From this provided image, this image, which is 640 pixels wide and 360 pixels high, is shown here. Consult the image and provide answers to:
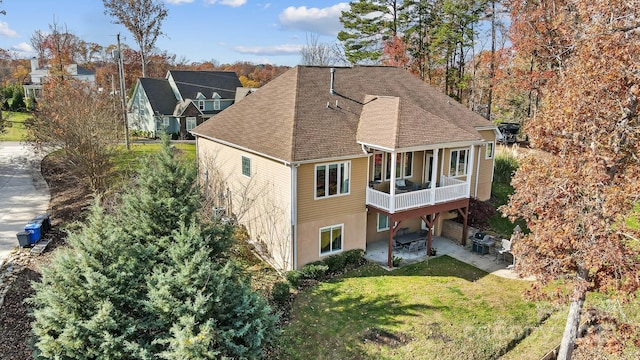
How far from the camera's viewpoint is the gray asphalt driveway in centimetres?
1802

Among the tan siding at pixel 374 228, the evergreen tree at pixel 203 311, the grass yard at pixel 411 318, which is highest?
the evergreen tree at pixel 203 311

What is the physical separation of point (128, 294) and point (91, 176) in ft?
→ 42.9

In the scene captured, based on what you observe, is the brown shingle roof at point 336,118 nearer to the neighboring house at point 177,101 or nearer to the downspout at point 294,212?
the downspout at point 294,212

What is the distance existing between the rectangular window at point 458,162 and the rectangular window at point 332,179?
6.58m

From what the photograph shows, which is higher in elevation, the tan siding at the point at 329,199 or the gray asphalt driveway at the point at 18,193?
the tan siding at the point at 329,199

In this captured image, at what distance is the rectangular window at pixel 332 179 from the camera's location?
16.7m

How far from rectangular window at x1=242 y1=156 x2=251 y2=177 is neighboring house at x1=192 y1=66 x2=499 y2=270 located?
0.08m

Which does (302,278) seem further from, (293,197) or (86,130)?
(86,130)

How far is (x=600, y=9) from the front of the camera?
369 inches

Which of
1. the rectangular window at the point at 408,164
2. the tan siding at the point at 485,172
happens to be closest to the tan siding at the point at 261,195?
the rectangular window at the point at 408,164

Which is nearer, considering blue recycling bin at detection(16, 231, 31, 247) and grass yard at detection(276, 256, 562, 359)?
grass yard at detection(276, 256, 562, 359)

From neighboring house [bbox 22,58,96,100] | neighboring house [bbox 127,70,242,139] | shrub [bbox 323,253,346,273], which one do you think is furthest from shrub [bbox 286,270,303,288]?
neighboring house [bbox 22,58,96,100]

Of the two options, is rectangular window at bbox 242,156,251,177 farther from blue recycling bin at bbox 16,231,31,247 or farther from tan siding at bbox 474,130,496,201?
Answer: tan siding at bbox 474,130,496,201

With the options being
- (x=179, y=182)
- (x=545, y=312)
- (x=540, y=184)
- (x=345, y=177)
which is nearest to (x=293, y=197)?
(x=345, y=177)
